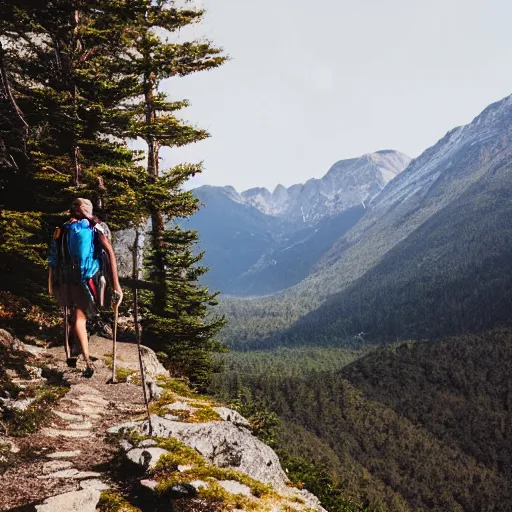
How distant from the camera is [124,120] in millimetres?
14016

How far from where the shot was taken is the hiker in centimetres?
672

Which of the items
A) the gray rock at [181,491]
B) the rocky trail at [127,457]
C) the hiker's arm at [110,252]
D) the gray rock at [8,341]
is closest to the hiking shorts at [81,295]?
the hiker's arm at [110,252]

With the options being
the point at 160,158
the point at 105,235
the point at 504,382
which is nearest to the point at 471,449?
the point at 504,382

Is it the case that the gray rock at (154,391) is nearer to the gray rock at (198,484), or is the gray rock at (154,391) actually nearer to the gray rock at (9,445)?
the gray rock at (9,445)

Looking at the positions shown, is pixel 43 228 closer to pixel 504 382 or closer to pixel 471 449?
pixel 471 449

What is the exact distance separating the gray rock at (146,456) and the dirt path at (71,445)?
345mm

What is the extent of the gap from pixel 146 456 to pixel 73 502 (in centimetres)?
118

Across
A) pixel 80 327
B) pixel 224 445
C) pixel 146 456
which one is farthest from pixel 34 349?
pixel 146 456

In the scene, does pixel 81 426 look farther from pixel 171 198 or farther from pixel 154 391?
pixel 171 198

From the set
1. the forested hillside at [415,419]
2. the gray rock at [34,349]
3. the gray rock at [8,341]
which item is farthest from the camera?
the forested hillside at [415,419]

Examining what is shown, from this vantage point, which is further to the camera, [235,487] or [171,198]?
[171,198]

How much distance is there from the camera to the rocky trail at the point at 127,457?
16.4 feet

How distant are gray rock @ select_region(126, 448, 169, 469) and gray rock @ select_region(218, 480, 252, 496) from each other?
2.95ft

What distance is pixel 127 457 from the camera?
5930 mm
